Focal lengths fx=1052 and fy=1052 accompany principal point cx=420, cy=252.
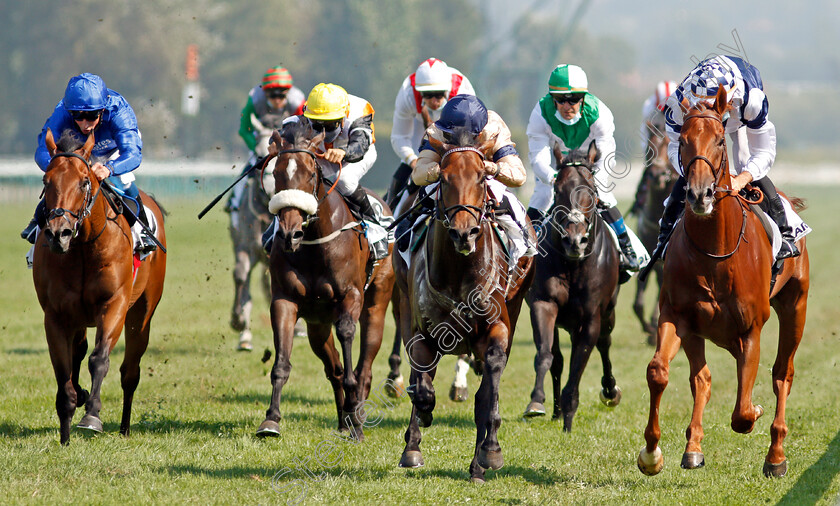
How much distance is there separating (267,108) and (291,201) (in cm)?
505

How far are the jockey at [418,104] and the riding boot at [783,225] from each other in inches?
103

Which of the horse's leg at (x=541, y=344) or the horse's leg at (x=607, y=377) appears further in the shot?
the horse's leg at (x=607, y=377)

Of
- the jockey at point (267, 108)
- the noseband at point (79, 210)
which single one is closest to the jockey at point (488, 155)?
the noseband at point (79, 210)

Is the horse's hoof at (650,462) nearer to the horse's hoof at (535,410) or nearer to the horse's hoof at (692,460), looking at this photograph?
the horse's hoof at (692,460)

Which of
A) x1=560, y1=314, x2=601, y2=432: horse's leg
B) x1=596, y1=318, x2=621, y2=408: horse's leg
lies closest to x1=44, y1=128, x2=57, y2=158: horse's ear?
Result: x1=560, y1=314, x2=601, y2=432: horse's leg

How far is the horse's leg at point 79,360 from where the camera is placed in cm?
728

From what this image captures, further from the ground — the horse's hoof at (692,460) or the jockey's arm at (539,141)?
the jockey's arm at (539,141)

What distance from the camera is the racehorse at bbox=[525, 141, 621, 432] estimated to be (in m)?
7.62

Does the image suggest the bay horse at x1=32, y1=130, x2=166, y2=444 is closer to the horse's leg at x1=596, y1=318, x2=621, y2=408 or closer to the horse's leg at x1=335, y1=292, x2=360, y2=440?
the horse's leg at x1=335, y1=292, x2=360, y2=440

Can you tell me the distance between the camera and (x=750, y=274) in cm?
600

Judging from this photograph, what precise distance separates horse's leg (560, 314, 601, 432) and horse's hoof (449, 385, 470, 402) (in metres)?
1.42

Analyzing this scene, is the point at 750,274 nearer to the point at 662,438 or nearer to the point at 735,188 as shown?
the point at 735,188

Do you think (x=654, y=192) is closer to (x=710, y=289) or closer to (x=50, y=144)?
(x=710, y=289)

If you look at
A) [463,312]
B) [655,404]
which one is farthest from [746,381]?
[463,312]
